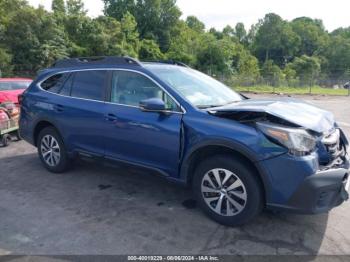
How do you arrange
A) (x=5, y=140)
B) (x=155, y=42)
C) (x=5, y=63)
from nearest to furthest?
(x=5, y=140) → (x=5, y=63) → (x=155, y=42)

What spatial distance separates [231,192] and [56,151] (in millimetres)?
3039

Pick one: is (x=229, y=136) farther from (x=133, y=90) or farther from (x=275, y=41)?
(x=275, y=41)

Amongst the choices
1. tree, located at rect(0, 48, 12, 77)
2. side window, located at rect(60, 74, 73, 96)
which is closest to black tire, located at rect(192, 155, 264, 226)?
side window, located at rect(60, 74, 73, 96)

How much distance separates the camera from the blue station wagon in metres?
3.42

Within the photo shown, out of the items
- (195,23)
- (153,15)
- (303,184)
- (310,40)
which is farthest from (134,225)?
(310,40)

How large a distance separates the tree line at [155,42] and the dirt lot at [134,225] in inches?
343

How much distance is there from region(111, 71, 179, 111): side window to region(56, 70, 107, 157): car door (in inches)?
8.6

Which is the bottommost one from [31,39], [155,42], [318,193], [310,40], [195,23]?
[318,193]

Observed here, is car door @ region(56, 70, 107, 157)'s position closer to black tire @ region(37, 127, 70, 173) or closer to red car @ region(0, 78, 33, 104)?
black tire @ region(37, 127, 70, 173)

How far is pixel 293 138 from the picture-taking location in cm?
337

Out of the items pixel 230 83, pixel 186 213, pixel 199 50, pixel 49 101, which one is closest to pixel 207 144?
pixel 186 213

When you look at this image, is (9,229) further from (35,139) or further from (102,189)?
(35,139)

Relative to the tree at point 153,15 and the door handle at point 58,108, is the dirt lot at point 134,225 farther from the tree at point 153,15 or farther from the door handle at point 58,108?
the tree at point 153,15

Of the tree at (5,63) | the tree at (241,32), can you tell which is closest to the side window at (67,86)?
the tree at (5,63)
